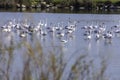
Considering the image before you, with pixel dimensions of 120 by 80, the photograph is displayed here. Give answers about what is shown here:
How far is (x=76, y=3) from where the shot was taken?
8800 centimetres

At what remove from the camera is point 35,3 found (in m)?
86.7

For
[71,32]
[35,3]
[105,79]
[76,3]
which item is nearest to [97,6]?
[76,3]

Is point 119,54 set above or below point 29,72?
below

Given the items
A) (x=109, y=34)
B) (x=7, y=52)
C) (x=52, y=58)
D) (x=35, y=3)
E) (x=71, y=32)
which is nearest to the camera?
(x=52, y=58)

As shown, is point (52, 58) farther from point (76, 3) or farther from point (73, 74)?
point (76, 3)

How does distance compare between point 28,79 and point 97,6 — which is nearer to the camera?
point 28,79

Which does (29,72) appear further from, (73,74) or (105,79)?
(105,79)

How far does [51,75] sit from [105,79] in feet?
1.81

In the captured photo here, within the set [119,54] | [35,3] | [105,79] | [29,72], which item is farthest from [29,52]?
[35,3]

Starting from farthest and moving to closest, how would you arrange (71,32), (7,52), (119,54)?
(71,32), (119,54), (7,52)

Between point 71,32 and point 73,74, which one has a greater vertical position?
point 73,74

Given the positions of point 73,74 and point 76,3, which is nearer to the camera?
point 73,74

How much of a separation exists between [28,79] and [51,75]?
0.67 ft

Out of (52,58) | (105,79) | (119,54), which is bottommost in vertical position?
(119,54)
